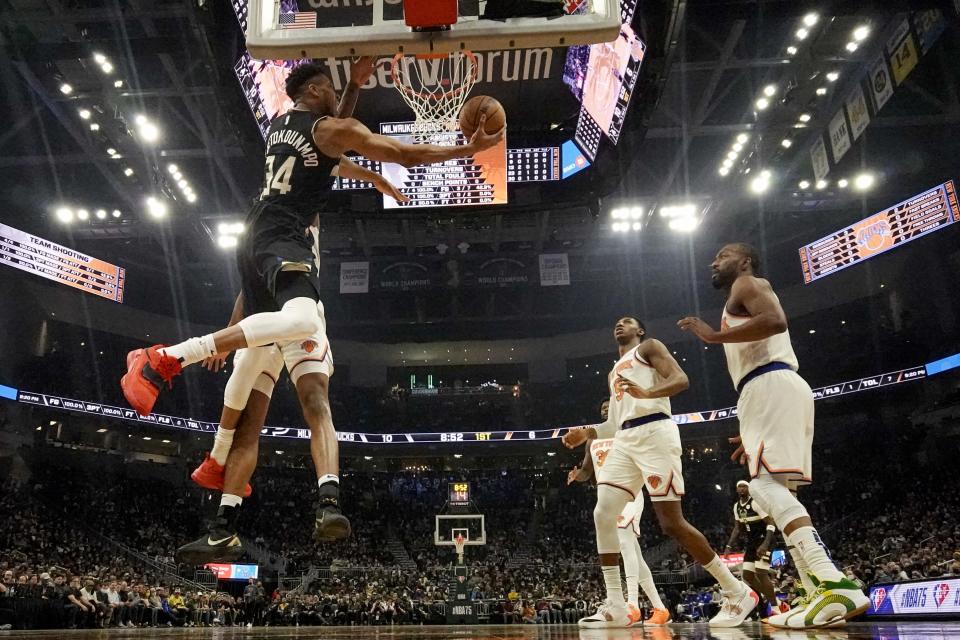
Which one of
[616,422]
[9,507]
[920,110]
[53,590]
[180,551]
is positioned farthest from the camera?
[9,507]

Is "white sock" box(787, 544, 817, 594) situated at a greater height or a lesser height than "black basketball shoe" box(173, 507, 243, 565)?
lesser

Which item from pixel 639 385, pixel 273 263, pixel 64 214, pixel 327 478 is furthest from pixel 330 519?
pixel 64 214

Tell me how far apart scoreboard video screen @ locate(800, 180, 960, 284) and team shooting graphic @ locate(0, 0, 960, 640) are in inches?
3.7

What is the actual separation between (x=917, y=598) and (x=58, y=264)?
21438 mm

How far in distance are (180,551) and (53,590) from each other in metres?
11.5

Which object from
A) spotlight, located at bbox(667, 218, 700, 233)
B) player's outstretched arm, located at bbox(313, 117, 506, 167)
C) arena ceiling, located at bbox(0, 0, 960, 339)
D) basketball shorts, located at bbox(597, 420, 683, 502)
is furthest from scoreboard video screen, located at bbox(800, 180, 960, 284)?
player's outstretched arm, located at bbox(313, 117, 506, 167)

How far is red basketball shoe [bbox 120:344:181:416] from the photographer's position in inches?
111

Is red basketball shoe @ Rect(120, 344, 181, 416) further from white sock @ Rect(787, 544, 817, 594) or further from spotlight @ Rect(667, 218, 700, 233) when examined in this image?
spotlight @ Rect(667, 218, 700, 233)

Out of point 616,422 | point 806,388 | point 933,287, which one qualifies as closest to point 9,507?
point 616,422

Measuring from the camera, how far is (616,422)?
570cm

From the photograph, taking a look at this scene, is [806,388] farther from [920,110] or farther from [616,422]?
[920,110]

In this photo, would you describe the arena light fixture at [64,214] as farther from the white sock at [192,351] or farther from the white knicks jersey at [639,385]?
the white sock at [192,351]

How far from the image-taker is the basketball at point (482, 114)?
3559 millimetres

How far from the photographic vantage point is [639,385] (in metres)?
5.38
